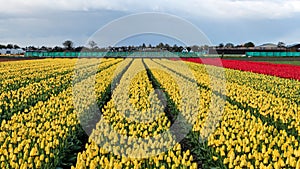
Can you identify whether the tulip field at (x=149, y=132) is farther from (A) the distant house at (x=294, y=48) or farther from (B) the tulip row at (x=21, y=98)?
(A) the distant house at (x=294, y=48)

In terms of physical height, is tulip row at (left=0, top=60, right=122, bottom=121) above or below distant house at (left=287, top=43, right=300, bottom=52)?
below

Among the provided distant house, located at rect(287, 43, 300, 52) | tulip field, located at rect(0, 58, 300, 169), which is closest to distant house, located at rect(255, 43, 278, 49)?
distant house, located at rect(287, 43, 300, 52)

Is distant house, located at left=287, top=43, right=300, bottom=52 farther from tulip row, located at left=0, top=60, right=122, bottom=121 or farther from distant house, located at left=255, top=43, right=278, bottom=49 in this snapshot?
tulip row, located at left=0, top=60, right=122, bottom=121

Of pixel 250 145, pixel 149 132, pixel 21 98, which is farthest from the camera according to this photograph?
pixel 21 98

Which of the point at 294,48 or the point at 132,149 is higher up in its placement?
the point at 294,48

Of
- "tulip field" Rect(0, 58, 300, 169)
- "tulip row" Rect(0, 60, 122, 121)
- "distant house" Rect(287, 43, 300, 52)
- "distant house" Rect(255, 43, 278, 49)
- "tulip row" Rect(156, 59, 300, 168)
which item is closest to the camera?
"tulip row" Rect(156, 59, 300, 168)

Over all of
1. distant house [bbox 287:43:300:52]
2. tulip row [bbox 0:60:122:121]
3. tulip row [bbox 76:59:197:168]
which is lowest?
tulip row [bbox 0:60:122:121]

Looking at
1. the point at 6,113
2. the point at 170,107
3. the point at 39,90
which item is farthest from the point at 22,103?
the point at 170,107

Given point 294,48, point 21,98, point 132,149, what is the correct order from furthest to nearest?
point 294,48
point 21,98
point 132,149

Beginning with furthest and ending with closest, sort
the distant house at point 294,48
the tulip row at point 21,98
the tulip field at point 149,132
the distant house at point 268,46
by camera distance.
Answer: the distant house at point 268,46
the distant house at point 294,48
the tulip row at point 21,98
the tulip field at point 149,132

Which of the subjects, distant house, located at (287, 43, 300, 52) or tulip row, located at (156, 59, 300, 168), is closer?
tulip row, located at (156, 59, 300, 168)

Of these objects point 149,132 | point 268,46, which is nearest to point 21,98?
point 149,132

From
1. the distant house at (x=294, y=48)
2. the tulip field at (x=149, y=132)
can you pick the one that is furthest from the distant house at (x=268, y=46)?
the tulip field at (x=149, y=132)

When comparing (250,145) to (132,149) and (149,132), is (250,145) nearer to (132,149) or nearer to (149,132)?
(132,149)
